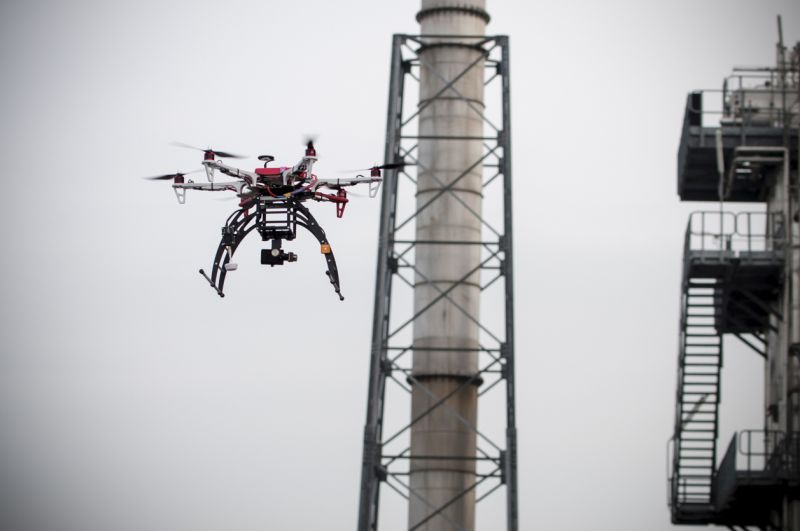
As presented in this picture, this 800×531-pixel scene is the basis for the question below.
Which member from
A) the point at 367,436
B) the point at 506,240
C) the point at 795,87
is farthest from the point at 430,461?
the point at 795,87

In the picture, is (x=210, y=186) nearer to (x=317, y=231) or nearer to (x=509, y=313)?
(x=317, y=231)

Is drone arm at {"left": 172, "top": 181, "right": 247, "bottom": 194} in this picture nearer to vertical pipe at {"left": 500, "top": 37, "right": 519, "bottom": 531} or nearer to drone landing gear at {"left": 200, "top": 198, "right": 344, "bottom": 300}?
drone landing gear at {"left": 200, "top": 198, "right": 344, "bottom": 300}

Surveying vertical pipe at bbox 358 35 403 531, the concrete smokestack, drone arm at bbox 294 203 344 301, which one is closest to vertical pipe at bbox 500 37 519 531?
the concrete smokestack

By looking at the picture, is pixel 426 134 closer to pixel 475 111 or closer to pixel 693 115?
pixel 475 111

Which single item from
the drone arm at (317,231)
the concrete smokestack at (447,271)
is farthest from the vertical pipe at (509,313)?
the drone arm at (317,231)

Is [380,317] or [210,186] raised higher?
[210,186]

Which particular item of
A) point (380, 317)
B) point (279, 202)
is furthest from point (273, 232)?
point (380, 317)

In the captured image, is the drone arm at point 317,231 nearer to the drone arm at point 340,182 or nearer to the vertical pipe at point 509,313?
the drone arm at point 340,182

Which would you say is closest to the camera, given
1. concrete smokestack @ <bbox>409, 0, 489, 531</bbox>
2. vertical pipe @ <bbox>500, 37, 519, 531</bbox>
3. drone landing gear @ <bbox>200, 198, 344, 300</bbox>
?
drone landing gear @ <bbox>200, 198, 344, 300</bbox>
